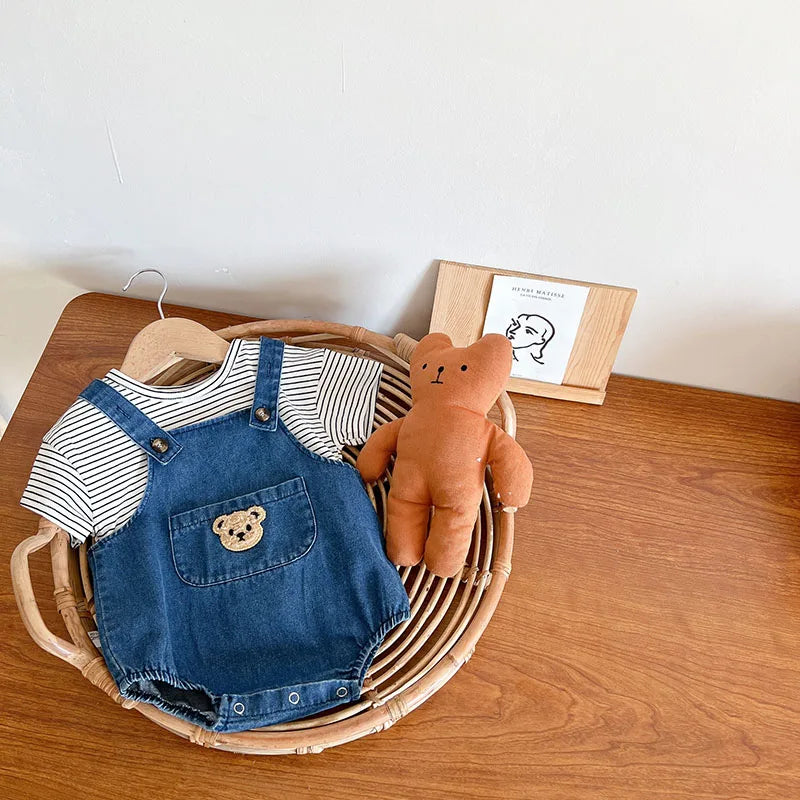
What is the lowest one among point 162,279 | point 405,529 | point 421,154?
point 405,529

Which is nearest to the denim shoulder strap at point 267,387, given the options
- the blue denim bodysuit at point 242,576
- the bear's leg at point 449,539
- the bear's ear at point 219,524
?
the blue denim bodysuit at point 242,576

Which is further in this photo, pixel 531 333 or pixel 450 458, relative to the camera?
pixel 531 333

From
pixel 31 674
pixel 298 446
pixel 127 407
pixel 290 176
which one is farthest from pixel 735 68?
pixel 31 674

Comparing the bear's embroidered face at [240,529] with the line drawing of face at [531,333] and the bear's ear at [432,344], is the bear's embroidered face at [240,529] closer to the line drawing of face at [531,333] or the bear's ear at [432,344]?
the bear's ear at [432,344]

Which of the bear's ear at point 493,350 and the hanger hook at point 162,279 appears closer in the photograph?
the bear's ear at point 493,350

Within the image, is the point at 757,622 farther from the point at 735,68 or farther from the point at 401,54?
the point at 401,54

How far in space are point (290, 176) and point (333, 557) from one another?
415 mm

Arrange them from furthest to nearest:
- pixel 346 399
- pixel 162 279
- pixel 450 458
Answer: pixel 162 279 < pixel 346 399 < pixel 450 458

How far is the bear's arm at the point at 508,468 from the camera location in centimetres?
76

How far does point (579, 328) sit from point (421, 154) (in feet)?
0.95

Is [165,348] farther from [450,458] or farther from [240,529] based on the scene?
[450,458]

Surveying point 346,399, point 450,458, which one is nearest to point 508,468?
point 450,458

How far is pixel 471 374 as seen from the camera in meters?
0.75

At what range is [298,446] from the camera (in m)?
0.83
